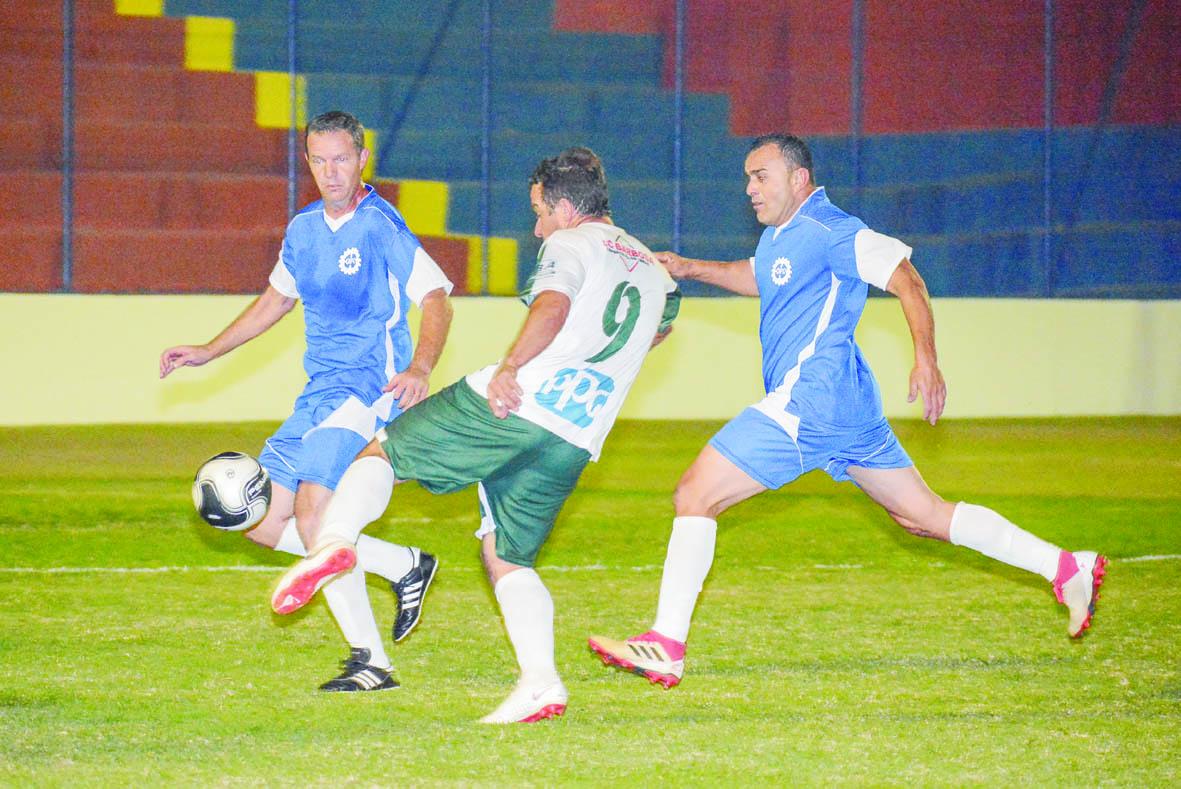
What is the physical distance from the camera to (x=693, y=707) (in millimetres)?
4609

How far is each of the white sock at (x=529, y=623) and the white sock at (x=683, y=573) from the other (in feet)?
1.40

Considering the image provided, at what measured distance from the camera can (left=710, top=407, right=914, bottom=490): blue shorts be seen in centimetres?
496

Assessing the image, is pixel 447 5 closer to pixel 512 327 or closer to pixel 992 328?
pixel 512 327

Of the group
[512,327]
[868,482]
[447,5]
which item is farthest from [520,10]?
[868,482]

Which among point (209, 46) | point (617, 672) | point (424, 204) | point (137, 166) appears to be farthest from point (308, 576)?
point (209, 46)

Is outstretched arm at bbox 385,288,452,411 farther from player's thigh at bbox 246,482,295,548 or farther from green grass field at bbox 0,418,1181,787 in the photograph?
green grass field at bbox 0,418,1181,787

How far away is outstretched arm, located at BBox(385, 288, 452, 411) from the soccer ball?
Answer: 47cm

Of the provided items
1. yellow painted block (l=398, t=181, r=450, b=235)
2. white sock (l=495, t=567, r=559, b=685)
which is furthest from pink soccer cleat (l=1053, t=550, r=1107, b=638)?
yellow painted block (l=398, t=181, r=450, b=235)

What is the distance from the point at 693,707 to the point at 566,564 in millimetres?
2611

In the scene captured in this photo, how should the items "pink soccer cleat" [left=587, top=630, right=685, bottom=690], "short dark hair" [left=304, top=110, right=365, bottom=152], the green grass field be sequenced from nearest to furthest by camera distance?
the green grass field, "pink soccer cleat" [left=587, top=630, right=685, bottom=690], "short dark hair" [left=304, top=110, right=365, bottom=152]

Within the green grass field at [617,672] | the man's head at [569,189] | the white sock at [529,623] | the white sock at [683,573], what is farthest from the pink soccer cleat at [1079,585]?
the man's head at [569,189]

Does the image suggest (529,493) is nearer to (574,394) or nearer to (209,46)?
(574,394)

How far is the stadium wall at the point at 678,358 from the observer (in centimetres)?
1191

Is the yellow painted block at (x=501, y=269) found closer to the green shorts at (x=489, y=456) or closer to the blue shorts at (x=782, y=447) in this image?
the blue shorts at (x=782, y=447)
